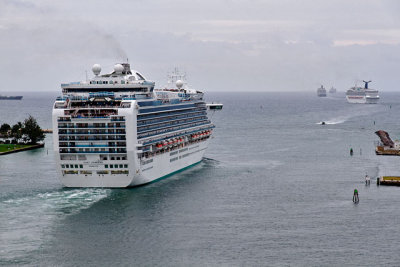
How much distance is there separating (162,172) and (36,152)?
41.7 m

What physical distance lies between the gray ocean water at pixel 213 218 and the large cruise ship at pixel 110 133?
190 centimetres

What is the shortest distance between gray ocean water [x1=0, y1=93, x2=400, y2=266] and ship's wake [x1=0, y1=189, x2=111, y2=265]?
0.10 metres

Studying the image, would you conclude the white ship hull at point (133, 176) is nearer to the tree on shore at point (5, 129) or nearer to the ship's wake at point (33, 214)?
the ship's wake at point (33, 214)

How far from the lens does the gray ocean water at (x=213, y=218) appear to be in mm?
44594

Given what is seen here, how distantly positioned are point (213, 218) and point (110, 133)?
16565mm

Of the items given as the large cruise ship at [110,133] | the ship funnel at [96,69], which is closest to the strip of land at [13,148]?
the ship funnel at [96,69]

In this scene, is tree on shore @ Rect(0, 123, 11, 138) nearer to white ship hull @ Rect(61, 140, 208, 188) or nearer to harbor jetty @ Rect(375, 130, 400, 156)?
white ship hull @ Rect(61, 140, 208, 188)

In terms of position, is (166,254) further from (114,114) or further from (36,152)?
(36,152)

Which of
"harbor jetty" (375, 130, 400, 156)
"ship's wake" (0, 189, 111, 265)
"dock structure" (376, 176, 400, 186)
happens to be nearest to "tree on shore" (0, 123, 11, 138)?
"ship's wake" (0, 189, 111, 265)

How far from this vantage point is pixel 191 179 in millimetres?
74500

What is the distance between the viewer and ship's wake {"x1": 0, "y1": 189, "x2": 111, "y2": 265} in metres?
46.3

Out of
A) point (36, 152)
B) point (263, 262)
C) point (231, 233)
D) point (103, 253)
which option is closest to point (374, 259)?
point (263, 262)

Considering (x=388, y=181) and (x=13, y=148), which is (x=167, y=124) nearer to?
(x=388, y=181)

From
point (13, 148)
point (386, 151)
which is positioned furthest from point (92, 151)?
point (386, 151)
